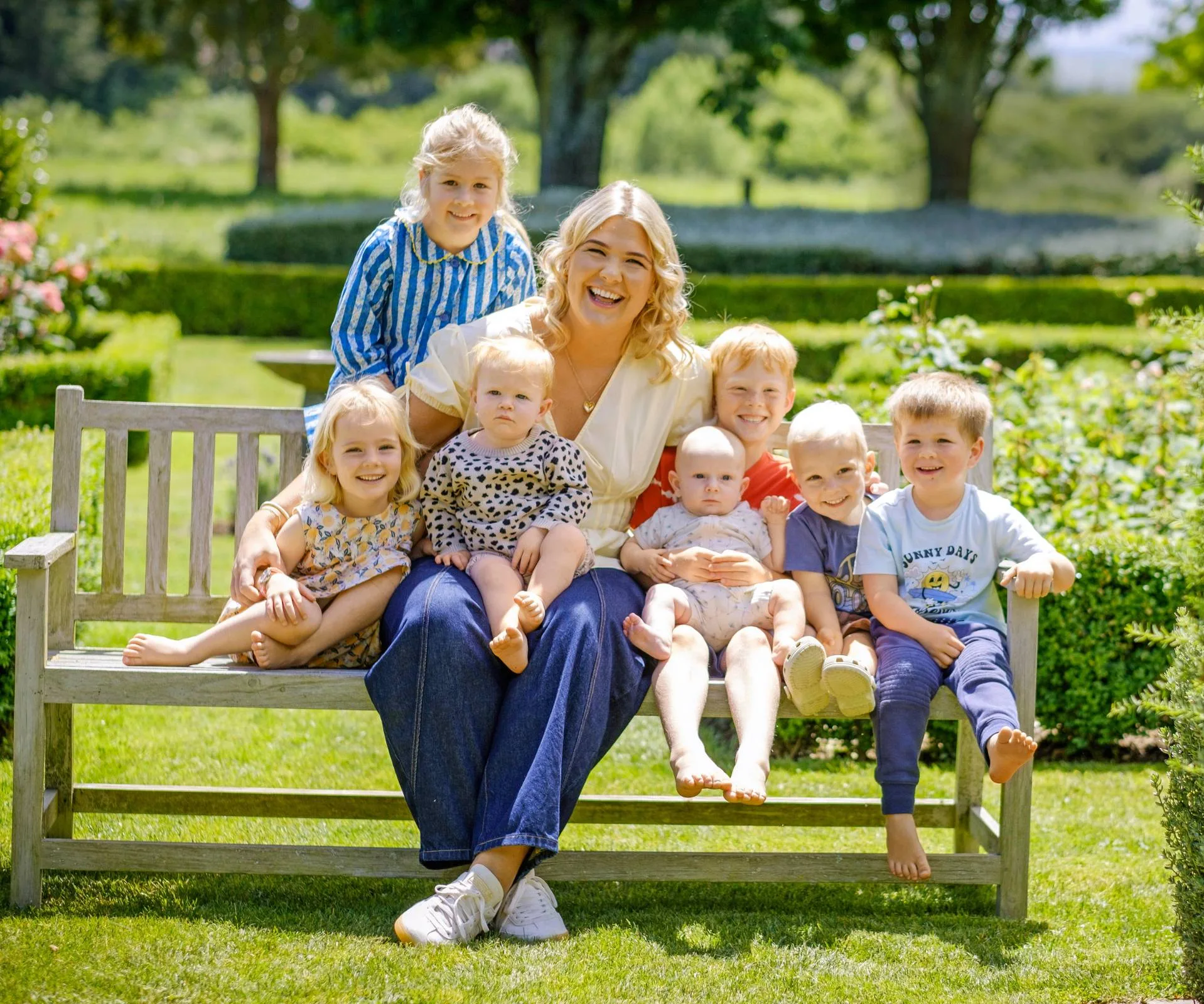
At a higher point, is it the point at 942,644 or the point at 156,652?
the point at 942,644

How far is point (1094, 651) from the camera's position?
14.5 feet

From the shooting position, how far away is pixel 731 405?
349 centimetres

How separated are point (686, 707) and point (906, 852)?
609mm

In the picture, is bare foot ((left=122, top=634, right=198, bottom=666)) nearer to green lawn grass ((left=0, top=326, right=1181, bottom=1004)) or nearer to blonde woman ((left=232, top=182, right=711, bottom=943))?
blonde woman ((left=232, top=182, right=711, bottom=943))

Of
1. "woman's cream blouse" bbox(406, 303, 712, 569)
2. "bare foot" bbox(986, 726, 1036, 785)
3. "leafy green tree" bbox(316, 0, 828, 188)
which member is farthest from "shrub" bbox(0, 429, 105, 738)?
"leafy green tree" bbox(316, 0, 828, 188)

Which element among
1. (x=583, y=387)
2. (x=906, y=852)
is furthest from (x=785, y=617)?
(x=583, y=387)

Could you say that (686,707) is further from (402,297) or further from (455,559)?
(402,297)

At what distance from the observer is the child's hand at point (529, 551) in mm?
3172

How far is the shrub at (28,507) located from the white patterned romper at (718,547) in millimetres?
1705

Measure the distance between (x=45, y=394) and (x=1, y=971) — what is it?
18.6ft

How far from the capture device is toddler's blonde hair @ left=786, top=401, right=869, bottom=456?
3.32m

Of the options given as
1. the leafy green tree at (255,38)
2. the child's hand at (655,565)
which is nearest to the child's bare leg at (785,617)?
the child's hand at (655,565)

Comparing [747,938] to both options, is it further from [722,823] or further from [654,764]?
[654,764]

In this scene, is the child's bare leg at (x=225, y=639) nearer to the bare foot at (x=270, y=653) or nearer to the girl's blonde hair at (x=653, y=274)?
the bare foot at (x=270, y=653)
